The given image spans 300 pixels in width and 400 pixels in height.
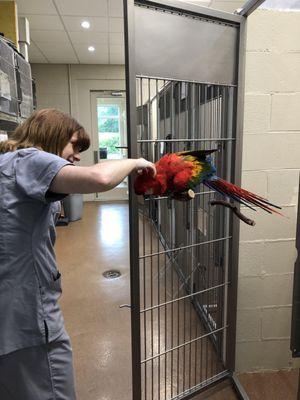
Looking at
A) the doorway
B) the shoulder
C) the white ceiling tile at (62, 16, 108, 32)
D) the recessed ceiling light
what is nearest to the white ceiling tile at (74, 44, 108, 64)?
the doorway

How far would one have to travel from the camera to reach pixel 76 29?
471 centimetres

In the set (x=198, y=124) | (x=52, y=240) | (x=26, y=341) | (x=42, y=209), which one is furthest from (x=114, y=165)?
(x=198, y=124)

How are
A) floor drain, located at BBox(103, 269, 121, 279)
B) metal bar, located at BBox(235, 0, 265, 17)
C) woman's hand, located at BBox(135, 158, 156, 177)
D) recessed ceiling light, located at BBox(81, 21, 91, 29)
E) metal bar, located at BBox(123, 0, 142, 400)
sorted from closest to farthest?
woman's hand, located at BBox(135, 158, 156, 177), metal bar, located at BBox(123, 0, 142, 400), metal bar, located at BBox(235, 0, 265, 17), floor drain, located at BBox(103, 269, 121, 279), recessed ceiling light, located at BBox(81, 21, 91, 29)

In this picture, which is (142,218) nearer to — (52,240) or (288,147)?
(52,240)

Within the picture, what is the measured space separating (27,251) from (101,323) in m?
1.69

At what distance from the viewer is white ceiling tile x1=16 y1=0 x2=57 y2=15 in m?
3.82

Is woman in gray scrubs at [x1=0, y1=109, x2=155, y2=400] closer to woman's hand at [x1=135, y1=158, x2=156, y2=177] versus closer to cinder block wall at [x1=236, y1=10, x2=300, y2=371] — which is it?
woman's hand at [x1=135, y1=158, x2=156, y2=177]

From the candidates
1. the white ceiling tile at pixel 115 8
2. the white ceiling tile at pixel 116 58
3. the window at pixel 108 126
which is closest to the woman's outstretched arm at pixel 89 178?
the white ceiling tile at pixel 115 8

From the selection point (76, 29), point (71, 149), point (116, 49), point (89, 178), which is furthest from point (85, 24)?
point (89, 178)

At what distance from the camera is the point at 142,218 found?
56.9 inches

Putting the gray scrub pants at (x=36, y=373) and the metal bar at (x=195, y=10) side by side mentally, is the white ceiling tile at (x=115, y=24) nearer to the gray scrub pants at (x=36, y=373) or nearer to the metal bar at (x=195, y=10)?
the metal bar at (x=195, y=10)

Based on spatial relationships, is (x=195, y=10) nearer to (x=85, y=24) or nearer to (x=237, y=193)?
(x=237, y=193)

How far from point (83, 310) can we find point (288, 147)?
2.08 meters

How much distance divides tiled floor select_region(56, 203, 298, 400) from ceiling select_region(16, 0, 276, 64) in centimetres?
280
